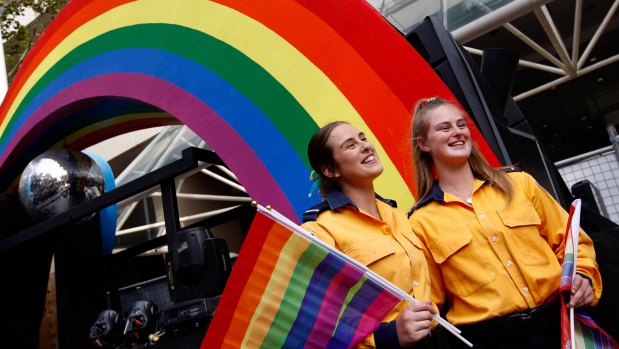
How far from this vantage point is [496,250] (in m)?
2.02

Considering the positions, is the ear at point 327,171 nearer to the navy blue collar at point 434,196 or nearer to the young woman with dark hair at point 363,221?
the young woman with dark hair at point 363,221

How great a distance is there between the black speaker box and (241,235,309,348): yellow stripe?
2.28 m

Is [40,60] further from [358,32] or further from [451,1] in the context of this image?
[451,1]

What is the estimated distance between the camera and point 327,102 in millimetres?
3533

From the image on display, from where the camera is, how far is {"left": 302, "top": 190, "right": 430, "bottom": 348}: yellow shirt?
2035 mm

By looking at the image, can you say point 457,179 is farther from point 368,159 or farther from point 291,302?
point 291,302

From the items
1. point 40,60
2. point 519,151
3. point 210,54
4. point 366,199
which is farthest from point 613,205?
point 40,60

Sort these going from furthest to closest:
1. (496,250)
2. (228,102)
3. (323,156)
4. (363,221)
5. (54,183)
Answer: (54,183) < (228,102) < (323,156) < (363,221) < (496,250)

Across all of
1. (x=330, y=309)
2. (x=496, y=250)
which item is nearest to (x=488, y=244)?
(x=496, y=250)

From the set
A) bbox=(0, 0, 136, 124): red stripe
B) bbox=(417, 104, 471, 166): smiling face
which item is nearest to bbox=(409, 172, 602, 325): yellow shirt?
bbox=(417, 104, 471, 166): smiling face

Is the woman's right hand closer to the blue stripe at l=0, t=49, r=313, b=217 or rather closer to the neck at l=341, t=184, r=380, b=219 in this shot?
the neck at l=341, t=184, r=380, b=219

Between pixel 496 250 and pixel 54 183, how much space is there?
187 inches

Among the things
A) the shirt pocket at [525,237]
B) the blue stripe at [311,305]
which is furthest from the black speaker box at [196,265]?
the shirt pocket at [525,237]

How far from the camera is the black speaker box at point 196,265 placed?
418 cm
